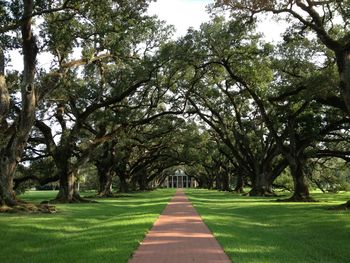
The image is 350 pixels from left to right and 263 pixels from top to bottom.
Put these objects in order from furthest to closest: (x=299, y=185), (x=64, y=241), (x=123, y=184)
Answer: (x=123, y=184) < (x=299, y=185) < (x=64, y=241)

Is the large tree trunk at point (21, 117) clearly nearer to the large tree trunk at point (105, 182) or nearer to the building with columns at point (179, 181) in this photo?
the large tree trunk at point (105, 182)

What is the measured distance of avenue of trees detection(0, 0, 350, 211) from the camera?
814 inches

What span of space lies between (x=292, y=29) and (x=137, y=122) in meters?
15.3

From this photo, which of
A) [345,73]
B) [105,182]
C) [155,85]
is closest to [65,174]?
[155,85]

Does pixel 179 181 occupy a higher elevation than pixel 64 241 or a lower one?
higher

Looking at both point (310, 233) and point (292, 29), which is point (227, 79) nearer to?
point (292, 29)

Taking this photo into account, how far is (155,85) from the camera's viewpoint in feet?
108

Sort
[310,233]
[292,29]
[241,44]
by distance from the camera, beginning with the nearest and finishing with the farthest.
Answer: [310,233] < [292,29] < [241,44]

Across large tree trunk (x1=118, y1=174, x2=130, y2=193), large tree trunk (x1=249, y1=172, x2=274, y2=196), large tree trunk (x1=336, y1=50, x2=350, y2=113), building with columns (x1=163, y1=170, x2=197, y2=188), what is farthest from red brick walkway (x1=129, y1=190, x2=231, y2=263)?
building with columns (x1=163, y1=170, x2=197, y2=188)

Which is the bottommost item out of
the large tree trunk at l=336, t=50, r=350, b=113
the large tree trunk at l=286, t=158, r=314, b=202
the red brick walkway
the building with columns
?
the red brick walkway

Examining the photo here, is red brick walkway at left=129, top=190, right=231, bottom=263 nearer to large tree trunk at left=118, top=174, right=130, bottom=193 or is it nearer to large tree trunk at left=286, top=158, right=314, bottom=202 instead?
large tree trunk at left=286, top=158, right=314, bottom=202

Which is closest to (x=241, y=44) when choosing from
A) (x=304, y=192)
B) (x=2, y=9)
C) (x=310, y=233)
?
(x=304, y=192)

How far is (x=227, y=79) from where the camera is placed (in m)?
38.1

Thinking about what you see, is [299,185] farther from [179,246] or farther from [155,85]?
[179,246]
